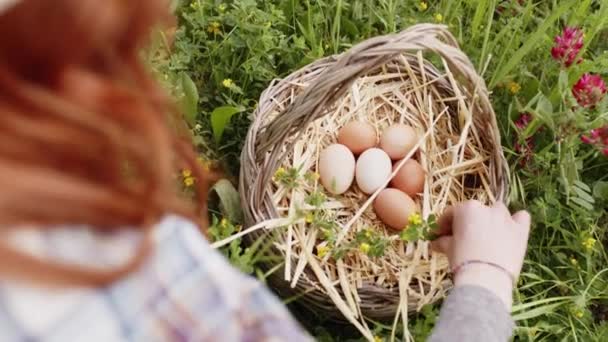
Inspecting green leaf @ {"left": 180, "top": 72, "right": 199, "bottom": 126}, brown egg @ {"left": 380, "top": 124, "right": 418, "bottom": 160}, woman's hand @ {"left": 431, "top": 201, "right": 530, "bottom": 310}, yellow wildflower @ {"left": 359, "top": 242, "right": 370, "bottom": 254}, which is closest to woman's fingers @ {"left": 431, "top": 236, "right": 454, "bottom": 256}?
woman's hand @ {"left": 431, "top": 201, "right": 530, "bottom": 310}

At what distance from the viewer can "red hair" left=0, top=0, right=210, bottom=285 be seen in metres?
0.60

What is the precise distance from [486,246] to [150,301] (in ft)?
2.37

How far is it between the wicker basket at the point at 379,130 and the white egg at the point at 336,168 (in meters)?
0.03

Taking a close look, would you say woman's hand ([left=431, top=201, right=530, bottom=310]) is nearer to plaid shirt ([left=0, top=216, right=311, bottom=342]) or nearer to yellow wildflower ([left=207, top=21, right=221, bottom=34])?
plaid shirt ([left=0, top=216, right=311, bottom=342])

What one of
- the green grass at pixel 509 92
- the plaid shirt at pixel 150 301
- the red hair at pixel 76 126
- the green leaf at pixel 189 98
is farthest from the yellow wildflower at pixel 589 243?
Result: the red hair at pixel 76 126

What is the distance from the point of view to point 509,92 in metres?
1.85

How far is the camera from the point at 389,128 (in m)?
1.79

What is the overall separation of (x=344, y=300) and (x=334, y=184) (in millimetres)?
231

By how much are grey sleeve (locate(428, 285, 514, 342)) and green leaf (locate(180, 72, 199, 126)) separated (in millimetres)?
692

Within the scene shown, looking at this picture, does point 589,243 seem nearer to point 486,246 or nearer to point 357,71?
point 486,246

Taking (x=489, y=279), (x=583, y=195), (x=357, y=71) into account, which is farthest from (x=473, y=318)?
(x=583, y=195)

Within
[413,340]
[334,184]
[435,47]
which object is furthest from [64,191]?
[334,184]

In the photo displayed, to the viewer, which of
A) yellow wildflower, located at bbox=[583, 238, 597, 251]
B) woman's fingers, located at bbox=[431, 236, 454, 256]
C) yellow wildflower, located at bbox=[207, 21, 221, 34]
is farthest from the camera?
yellow wildflower, located at bbox=[207, 21, 221, 34]

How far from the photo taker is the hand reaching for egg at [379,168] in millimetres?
1706
